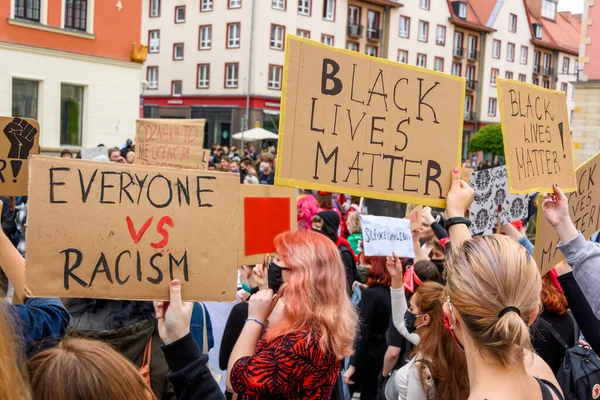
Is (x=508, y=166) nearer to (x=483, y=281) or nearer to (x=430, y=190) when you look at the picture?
(x=430, y=190)

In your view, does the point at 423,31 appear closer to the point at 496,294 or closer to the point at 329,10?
the point at 329,10

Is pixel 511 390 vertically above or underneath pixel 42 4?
underneath

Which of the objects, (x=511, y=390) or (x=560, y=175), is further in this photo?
(x=560, y=175)

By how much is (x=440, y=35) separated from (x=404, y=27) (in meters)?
4.38

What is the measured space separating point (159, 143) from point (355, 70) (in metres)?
5.53

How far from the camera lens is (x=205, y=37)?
4244 cm

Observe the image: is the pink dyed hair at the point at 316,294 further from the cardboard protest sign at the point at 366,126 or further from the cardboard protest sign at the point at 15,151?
the cardboard protest sign at the point at 15,151

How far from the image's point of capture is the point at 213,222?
8.25 feet

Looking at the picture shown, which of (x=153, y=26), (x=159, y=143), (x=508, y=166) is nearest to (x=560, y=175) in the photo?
(x=508, y=166)

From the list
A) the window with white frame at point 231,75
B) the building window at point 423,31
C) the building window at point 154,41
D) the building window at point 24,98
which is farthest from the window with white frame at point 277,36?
the building window at point 24,98

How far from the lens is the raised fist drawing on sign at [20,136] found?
3742 millimetres

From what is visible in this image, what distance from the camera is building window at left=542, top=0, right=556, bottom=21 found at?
6344cm

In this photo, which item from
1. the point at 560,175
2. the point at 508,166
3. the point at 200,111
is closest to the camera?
the point at 508,166

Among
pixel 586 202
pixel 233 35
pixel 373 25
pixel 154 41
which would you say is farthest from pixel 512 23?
pixel 586 202
